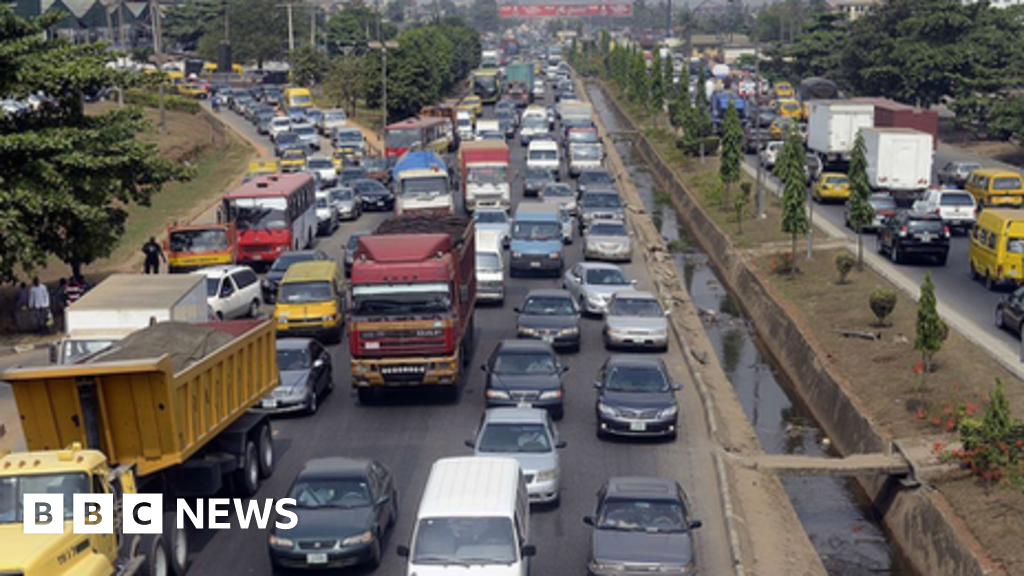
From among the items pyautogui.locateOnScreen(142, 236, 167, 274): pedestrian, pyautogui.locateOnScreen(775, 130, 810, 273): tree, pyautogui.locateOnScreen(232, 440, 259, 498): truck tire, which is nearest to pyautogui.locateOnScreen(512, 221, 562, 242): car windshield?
pyautogui.locateOnScreen(775, 130, 810, 273): tree

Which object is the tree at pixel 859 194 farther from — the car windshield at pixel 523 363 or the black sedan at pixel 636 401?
the car windshield at pixel 523 363

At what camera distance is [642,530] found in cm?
1959

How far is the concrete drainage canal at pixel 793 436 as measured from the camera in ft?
80.2

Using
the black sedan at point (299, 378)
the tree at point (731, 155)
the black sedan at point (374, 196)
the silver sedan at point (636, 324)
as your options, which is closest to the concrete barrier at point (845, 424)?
the tree at point (731, 155)

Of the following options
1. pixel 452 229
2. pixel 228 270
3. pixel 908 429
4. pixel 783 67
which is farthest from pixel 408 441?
pixel 783 67

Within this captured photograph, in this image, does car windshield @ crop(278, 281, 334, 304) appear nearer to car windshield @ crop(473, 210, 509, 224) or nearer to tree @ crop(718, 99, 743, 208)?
car windshield @ crop(473, 210, 509, 224)

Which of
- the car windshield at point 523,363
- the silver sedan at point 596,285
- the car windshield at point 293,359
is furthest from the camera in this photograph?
the silver sedan at point 596,285

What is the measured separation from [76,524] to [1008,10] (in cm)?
8795

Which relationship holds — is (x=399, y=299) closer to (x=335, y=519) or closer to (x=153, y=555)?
(x=335, y=519)

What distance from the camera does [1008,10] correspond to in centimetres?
9175

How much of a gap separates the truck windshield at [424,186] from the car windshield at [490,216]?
1705 mm

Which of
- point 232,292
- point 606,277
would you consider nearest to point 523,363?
point 606,277

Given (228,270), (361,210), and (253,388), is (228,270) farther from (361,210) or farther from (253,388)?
(361,210)

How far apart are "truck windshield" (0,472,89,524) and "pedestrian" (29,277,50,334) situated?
22.0m
